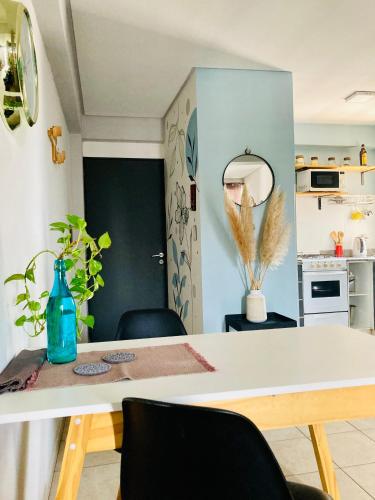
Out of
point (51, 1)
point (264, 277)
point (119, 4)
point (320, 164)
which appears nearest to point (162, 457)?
point (51, 1)

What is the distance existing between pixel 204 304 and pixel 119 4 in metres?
2.12

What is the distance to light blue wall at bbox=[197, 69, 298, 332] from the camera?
3.39 m

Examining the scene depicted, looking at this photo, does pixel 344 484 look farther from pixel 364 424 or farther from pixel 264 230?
pixel 264 230

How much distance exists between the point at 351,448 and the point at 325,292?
7.70 feet

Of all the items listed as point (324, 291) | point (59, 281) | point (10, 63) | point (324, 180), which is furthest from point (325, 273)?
point (10, 63)

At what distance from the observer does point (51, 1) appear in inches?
78.7

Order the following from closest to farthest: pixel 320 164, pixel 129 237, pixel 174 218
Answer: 1. pixel 174 218
2. pixel 129 237
3. pixel 320 164

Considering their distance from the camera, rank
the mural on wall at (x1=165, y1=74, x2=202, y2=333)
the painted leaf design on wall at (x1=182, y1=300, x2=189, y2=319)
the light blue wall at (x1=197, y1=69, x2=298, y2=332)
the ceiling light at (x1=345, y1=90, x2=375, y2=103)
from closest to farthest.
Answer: the light blue wall at (x1=197, y1=69, x2=298, y2=332) → the mural on wall at (x1=165, y1=74, x2=202, y2=333) → the painted leaf design on wall at (x1=182, y1=300, x2=189, y2=319) → the ceiling light at (x1=345, y1=90, x2=375, y2=103)

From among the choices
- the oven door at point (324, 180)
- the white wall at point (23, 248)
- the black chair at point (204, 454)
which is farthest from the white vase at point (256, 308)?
the black chair at point (204, 454)

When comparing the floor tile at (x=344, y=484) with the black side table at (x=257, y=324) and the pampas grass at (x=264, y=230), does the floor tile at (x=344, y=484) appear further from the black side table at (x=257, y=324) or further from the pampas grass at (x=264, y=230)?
the pampas grass at (x=264, y=230)

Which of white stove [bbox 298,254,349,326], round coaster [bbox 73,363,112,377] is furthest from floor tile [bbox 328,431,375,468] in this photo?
white stove [bbox 298,254,349,326]

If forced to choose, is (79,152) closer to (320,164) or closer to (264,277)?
(264,277)

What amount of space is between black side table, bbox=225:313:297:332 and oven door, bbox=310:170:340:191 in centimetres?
204

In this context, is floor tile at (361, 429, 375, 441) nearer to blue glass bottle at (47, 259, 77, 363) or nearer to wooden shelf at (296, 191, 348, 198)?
blue glass bottle at (47, 259, 77, 363)
